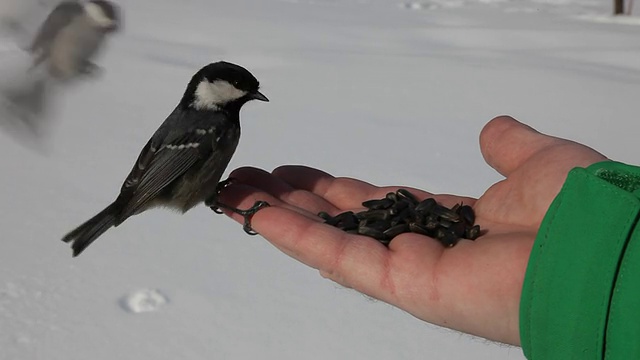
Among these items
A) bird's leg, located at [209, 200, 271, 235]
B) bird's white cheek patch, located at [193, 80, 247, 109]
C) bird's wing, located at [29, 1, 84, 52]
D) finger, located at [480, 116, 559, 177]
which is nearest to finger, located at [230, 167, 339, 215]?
bird's leg, located at [209, 200, 271, 235]

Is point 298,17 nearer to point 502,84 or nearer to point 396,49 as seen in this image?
point 396,49

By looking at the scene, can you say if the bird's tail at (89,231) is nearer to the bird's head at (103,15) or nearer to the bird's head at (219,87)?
the bird's head at (219,87)

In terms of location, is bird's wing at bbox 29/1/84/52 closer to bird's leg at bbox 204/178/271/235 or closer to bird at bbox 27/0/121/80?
bird at bbox 27/0/121/80

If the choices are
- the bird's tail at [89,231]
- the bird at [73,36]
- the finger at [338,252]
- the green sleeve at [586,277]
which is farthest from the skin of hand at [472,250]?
the bird at [73,36]

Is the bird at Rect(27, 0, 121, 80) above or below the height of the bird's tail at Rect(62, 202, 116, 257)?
above

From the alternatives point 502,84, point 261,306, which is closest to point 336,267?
point 261,306

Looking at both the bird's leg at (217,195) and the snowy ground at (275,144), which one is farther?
the bird's leg at (217,195)
